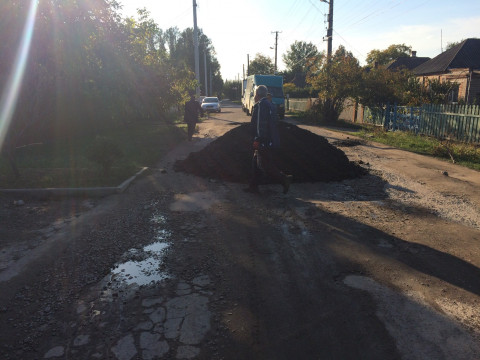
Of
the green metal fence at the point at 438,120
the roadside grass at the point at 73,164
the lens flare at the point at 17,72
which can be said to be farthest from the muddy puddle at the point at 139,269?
the green metal fence at the point at 438,120

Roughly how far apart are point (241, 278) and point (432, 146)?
12.6 m

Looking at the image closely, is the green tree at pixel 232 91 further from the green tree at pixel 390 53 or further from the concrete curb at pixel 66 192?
the concrete curb at pixel 66 192

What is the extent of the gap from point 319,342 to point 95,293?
220cm

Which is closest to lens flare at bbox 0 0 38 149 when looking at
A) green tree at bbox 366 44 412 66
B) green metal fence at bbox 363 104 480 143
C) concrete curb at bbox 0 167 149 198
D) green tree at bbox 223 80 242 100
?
concrete curb at bbox 0 167 149 198

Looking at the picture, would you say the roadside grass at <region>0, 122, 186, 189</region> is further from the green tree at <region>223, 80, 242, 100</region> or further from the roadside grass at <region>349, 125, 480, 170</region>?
the green tree at <region>223, 80, 242, 100</region>

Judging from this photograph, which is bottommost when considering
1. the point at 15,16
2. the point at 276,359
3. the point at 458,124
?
the point at 276,359

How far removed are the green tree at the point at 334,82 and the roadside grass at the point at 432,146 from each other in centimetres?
463

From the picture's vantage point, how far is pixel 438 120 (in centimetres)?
1570

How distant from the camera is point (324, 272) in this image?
391 cm

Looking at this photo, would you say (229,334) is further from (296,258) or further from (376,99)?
(376,99)

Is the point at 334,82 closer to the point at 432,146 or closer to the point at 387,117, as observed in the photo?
the point at 387,117

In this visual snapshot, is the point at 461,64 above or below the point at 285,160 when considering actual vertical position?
above

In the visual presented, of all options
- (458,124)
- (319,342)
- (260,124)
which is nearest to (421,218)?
(260,124)

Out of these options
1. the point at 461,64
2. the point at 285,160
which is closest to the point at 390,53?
the point at 461,64
